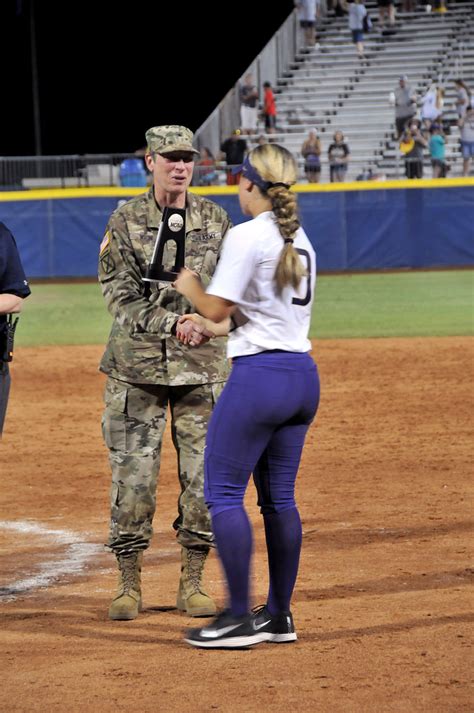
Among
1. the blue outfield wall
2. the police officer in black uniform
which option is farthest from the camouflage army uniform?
the blue outfield wall

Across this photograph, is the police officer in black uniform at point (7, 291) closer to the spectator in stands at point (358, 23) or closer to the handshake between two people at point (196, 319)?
the handshake between two people at point (196, 319)

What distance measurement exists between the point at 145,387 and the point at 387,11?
30.4 m

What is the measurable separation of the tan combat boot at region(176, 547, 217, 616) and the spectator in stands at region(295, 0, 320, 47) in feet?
98.7

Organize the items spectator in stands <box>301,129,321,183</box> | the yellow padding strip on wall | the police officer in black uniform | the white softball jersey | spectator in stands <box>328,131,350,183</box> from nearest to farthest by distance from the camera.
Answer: the white softball jersey → the police officer in black uniform → the yellow padding strip on wall → spectator in stands <box>328,131,350,183</box> → spectator in stands <box>301,129,321,183</box>

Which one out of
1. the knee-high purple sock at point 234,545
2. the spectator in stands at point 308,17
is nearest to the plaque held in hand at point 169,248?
the knee-high purple sock at point 234,545

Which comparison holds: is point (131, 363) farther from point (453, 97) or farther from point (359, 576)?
point (453, 97)

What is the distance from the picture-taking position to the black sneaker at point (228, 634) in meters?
4.98

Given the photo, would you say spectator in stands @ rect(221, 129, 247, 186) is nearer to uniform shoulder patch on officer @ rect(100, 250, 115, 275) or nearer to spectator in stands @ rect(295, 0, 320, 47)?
spectator in stands @ rect(295, 0, 320, 47)

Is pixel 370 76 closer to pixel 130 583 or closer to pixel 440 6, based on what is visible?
pixel 440 6

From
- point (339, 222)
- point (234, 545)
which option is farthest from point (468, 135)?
point (234, 545)

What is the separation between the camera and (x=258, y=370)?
4.81m

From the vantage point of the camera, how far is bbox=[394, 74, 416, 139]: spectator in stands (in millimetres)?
28484

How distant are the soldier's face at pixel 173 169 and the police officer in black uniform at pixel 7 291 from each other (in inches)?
31.0

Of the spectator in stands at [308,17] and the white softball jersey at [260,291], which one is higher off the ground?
the spectator in stands at [308,17]
